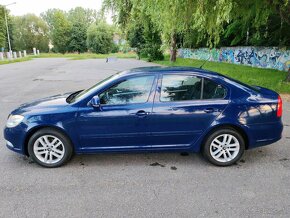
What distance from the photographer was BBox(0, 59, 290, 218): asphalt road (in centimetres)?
308

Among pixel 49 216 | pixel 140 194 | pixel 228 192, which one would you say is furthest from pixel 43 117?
pixel 228 192

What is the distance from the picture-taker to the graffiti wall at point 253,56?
1639 cm

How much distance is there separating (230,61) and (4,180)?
904 inches

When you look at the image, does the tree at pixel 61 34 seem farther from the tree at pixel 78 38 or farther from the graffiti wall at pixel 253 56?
the graffiti wall at pixel 253 56

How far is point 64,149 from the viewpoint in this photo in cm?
408

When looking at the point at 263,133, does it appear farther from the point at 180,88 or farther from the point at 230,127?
the point at 180,88

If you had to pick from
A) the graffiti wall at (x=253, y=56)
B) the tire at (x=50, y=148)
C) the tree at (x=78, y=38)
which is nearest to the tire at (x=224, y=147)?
the tire at (x=50, y=148)

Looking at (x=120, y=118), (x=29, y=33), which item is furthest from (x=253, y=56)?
(x=29, y=33)

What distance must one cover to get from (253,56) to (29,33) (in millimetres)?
77228

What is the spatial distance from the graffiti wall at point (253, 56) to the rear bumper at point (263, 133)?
10.1 meters

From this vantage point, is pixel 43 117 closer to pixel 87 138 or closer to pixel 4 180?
pixel 87 138

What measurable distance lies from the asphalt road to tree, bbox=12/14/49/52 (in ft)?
281

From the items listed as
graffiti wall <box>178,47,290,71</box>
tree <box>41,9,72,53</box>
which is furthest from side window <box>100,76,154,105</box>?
tree <box>41,9,72,53</box>

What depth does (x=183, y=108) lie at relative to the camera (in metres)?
3.99
